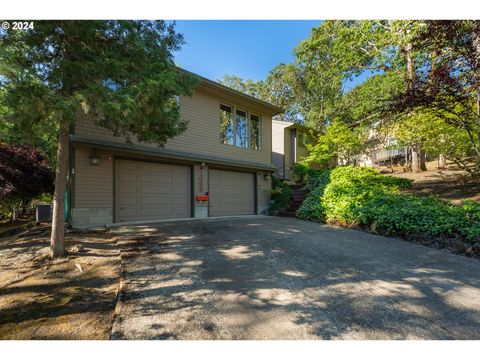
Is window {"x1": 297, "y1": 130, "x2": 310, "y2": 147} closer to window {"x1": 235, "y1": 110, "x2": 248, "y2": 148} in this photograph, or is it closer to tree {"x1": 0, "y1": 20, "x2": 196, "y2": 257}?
window {"x1": 235, "y1": 110, "x2": 248, "y2": 148}

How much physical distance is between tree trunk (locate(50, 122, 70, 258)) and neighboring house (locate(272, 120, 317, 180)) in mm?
11762

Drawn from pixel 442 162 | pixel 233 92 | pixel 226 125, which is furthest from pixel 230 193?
pixel 442 162

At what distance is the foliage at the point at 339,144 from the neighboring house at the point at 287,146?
129 centimetres

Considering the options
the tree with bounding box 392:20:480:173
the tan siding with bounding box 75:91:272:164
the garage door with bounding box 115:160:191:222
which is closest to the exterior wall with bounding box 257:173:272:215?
the tan siding with bounding box 75:91:272:164

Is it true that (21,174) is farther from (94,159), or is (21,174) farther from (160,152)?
Answer: (160,152)

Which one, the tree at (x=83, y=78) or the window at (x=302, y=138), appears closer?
the tree at (x=83, y=78)

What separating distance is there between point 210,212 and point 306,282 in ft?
19.8

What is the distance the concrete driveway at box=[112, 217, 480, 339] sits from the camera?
2033 mm

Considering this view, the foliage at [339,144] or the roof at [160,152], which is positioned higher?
the foliage at [339,144]

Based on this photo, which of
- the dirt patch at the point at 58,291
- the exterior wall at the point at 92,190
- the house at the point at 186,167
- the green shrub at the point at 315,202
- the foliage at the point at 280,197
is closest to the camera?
the dirt patch at the point at 58,291

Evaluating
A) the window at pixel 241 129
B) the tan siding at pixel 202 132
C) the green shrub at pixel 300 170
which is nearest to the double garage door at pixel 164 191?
the tan siding at pixel 202 132

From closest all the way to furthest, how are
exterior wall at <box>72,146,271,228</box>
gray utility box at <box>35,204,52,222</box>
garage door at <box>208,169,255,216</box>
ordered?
exterior wall at <box>72,146,271,228</box>, gray utility box at <box>35,204,52,222</box>, garage door at <box>208,169,255,216</box>

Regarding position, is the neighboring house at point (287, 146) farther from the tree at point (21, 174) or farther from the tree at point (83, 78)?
the tree at point (21, 174)

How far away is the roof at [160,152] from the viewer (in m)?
5.92
